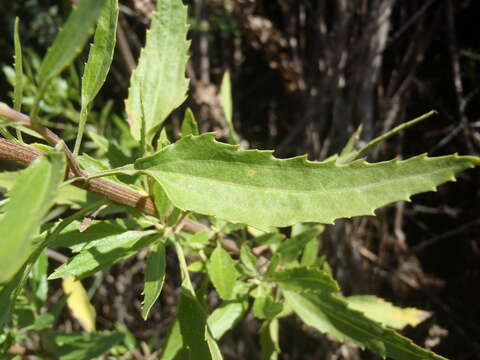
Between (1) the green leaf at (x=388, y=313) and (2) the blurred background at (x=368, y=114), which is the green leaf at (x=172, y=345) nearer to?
(1) the green leaf at (x=388, y=313)

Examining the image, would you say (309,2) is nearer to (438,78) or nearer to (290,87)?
(290,87)

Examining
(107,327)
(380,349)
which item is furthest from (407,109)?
(107,327)

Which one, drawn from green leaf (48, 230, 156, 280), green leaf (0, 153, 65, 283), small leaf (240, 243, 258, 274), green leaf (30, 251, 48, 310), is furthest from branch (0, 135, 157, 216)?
green leaf (30, 251, 48, 310)

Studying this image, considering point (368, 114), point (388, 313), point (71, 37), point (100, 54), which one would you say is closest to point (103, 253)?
point (100, 54)

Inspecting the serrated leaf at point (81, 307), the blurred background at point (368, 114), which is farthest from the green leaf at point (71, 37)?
the blurred background at point (368, 114)

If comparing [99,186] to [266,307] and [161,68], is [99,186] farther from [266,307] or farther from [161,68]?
[266,307]

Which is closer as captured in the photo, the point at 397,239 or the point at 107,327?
the point at 397,239

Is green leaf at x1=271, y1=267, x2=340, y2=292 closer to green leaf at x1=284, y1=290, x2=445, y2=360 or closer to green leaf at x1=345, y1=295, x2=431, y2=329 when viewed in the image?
green leaf at x1=284, y1=290, x2=445, y2=360

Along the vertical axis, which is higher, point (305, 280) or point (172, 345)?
point (305, 280)
